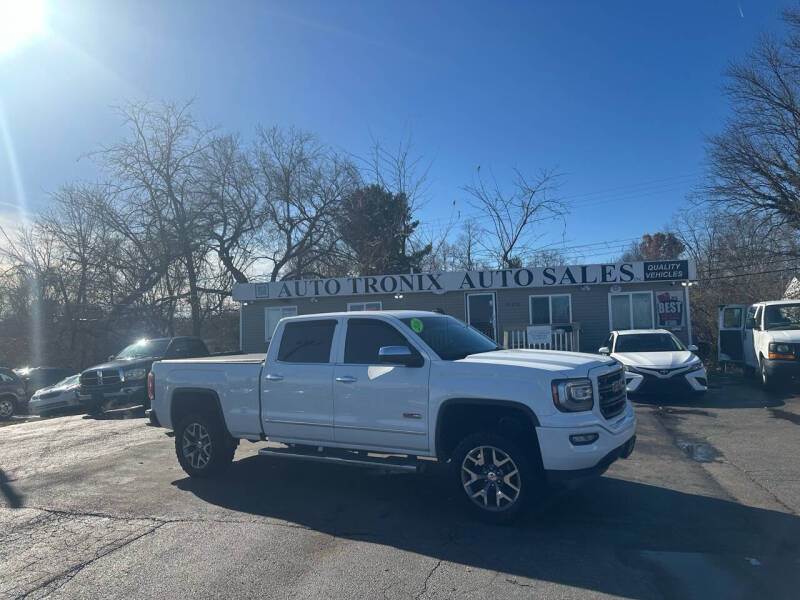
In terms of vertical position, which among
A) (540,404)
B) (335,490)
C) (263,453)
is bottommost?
(335,490)

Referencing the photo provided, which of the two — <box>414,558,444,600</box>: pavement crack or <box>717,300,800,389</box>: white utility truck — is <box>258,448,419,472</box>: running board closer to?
<box>414,558,444,600</box>: pavement crack

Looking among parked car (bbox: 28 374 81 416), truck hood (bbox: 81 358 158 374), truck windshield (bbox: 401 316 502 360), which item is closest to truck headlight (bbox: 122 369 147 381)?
truck hood (bbox: 81 358 158 374)

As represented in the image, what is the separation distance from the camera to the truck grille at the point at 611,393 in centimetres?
551

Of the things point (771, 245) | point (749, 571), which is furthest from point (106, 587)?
point (771, 245)

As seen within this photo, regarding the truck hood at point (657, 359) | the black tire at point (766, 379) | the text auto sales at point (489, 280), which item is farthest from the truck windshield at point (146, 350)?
the black tire at point (766, 379)

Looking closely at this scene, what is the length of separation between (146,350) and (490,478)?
13.4 m

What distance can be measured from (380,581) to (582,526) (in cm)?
197

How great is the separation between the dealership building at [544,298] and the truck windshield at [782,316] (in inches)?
179

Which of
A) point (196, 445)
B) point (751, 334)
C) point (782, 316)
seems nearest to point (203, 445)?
point (196, 445)

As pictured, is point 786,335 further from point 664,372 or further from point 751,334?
point 664,372

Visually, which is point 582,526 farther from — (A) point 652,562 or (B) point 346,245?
(B) point 346,245

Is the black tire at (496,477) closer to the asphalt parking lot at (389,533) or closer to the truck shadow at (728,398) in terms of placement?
the asphalt parking lot at (389,533)

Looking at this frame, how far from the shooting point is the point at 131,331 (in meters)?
28.7

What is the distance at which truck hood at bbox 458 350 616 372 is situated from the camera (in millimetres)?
5436
